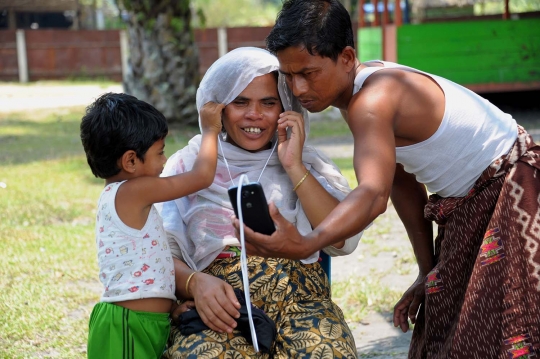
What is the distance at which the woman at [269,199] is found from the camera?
9.25 ft

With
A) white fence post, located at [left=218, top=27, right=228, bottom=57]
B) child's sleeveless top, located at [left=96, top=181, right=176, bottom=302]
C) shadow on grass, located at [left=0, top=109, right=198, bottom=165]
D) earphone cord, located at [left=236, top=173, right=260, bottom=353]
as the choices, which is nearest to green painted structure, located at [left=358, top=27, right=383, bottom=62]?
shadow on grass, located at [left=0, top=109, right=198, bottom=165]

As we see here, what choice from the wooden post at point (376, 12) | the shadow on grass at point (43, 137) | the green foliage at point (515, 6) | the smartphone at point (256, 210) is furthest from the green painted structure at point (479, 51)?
the smartphone at point (256, 210)

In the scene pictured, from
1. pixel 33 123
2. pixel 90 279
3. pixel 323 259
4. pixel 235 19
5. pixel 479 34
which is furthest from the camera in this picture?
pixel 235 19

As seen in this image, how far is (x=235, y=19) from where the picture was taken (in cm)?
4438

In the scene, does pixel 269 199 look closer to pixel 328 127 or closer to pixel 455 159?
pixel 455 159

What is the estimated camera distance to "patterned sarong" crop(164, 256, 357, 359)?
9.12 ft

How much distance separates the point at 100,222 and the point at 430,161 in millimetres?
1249

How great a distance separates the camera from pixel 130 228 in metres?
2.81

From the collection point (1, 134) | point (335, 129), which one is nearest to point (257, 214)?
point (335, 129)

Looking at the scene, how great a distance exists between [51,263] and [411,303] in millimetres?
3223

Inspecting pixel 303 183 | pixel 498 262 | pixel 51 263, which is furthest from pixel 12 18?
pixel 498 262

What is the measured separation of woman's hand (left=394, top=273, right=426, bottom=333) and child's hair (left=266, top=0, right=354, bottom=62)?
114 cm

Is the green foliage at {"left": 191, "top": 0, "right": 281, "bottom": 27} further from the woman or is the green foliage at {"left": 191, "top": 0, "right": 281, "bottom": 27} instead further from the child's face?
the child's face

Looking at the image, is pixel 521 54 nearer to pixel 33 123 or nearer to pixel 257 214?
pixel 33 123
